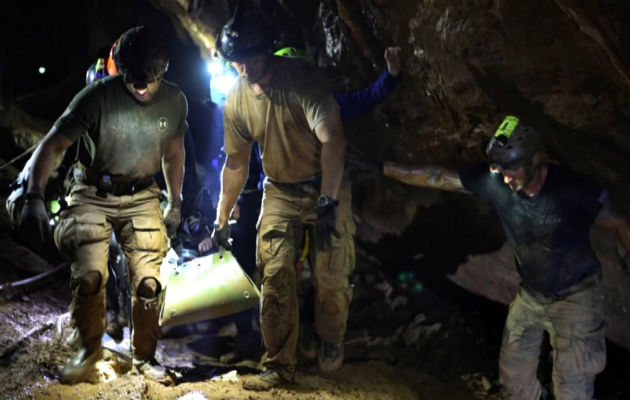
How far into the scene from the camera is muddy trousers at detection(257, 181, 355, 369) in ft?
12.3

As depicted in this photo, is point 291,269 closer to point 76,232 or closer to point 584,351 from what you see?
point 76,232

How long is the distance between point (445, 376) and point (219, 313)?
6.82ft

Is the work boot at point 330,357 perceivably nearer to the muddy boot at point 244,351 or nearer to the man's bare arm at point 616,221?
the muddy boot at point 244,351

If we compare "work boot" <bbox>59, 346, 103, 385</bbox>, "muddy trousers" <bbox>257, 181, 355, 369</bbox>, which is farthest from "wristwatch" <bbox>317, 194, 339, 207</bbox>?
"work boot" <bbox>59, 346, 103, 385</bbox>

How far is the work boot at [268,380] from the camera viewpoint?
3674mm

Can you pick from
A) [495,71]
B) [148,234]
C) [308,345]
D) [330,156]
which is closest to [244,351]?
[308,345]

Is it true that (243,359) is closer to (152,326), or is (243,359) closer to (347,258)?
(152,326)

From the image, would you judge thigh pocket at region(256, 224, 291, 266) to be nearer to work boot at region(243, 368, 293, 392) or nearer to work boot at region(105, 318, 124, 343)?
work boot at region(243, 368, 293, 392)

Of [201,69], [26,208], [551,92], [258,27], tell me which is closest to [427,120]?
[551,92]

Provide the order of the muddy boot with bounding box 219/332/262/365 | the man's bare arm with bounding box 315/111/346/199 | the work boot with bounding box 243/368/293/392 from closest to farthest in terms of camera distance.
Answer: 1. the man's bare arm with bounding box 315/111/346/199
2. the work boot with bounding box 243/368/293/392
3. the muddy boot with bounding box 219/332/262/365

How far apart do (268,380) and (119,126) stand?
6.67ft

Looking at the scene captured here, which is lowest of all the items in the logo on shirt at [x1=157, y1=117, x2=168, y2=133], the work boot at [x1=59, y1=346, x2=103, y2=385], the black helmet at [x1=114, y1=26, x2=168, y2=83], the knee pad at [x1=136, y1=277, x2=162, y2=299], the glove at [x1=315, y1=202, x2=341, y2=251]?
the work boot at [x1=59, y1=346, x2=103, y2=385]

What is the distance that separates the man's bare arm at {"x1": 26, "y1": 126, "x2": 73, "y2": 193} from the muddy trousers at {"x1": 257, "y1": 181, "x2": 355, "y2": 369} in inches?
55.9

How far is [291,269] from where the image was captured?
12.4 feet
